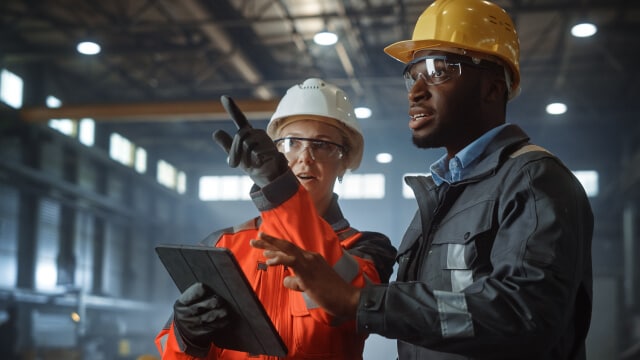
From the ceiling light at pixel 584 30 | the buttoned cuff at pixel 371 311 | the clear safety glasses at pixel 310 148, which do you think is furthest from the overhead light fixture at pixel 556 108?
the buttoned cuff at pixel 371 311

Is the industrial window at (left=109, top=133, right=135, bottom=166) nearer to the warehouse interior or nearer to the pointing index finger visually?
the warehouse interior

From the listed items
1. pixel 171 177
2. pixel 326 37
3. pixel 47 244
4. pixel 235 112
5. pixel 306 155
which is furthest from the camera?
pixel 171 177

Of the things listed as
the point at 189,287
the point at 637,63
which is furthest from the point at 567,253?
the point at 637,63

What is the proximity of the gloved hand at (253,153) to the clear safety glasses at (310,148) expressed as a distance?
1.07 metres

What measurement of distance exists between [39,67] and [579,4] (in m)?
12.3

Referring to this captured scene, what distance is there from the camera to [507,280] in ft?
5.59

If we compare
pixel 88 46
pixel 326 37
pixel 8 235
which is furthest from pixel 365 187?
pixel 88 46

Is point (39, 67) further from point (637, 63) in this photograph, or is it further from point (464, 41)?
point (464, 41)

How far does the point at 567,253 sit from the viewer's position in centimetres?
171

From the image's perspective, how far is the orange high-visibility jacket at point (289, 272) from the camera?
2.10m

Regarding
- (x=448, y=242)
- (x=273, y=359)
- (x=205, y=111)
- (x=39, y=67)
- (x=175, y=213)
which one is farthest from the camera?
(x=175, y=213)

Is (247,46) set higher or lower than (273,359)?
higher

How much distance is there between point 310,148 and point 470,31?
1.07 meters

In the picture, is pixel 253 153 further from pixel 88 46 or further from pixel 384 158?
pixel 384 158
